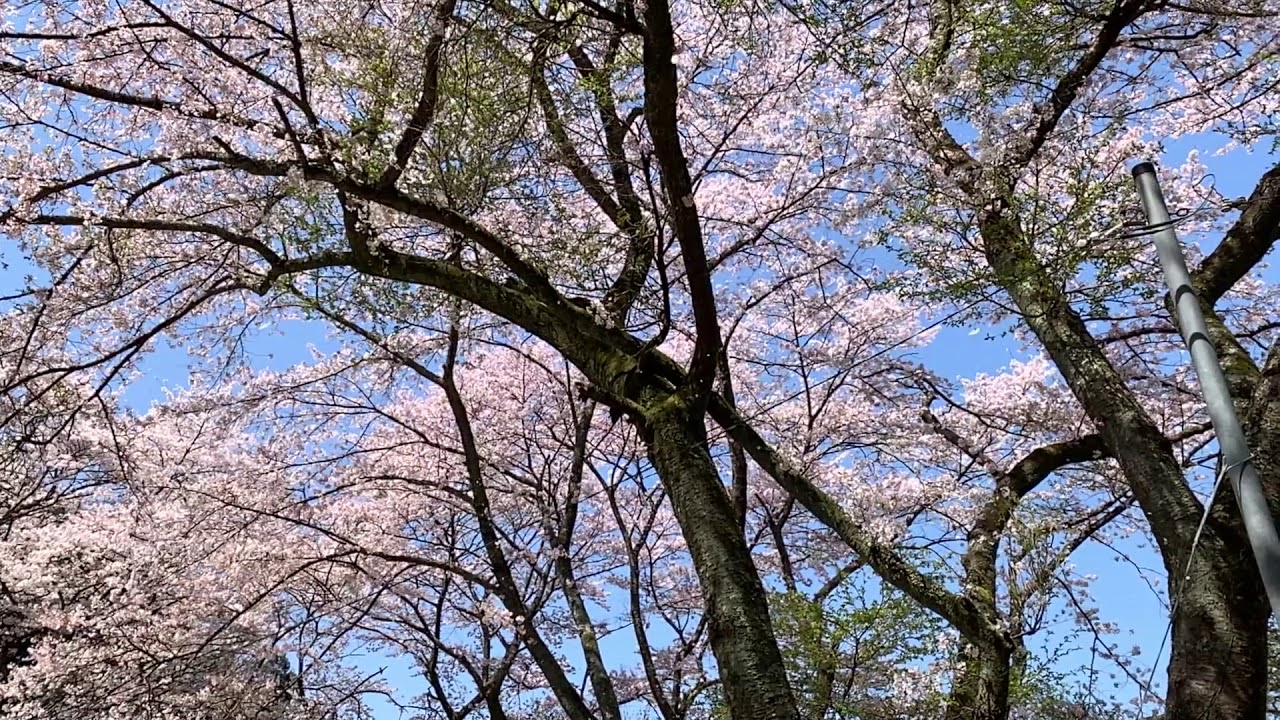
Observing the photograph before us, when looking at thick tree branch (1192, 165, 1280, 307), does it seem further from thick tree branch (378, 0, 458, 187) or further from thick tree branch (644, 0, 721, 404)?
thick tree branch (378, 0, 458, 187)

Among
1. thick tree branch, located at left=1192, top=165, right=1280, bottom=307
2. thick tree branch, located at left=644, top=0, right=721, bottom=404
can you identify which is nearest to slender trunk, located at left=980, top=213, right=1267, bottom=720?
thick tree branch, located at left=1192, top=165, right=1280, bottom=307

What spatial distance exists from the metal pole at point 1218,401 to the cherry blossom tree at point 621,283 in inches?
23.1

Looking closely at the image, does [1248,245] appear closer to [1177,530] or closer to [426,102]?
[1177,530]

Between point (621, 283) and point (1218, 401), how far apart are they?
2.80m

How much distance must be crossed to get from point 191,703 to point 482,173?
7.07 m

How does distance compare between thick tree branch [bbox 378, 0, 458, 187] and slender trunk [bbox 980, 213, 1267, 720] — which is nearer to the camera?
slender trunk [bbox 980, 213, 1267, 720]

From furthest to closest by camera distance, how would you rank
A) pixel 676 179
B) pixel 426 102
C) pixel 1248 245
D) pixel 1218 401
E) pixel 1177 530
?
pixel 1248 245
pixel 426 102
pixel 1177 530
pixel 676 179
pixel 1218 401

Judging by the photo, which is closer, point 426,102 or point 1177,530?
point 1177,530

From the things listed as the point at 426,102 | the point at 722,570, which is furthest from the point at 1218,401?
the point at 426,102

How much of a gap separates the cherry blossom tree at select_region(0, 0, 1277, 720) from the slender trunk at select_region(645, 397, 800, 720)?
1 centimetres

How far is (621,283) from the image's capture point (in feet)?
15.3

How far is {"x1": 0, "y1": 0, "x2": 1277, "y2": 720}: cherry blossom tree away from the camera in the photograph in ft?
12.5

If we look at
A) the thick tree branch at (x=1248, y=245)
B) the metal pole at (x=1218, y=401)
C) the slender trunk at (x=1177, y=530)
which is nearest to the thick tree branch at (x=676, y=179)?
the slender trunk at (x=1177, y=530)

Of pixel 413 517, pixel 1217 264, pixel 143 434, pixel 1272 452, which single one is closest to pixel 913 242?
pixel 1217 264
